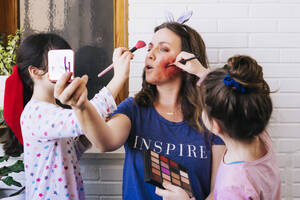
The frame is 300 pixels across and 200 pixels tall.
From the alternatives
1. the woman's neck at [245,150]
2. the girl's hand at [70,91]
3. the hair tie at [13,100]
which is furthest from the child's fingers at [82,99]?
the hair tie at [13,100]

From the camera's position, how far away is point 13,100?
1.26 meters

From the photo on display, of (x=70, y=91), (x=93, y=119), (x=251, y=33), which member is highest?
(x=251, y=33)

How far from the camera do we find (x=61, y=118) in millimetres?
1068

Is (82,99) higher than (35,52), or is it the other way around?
(35,52)

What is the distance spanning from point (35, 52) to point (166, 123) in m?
0.62

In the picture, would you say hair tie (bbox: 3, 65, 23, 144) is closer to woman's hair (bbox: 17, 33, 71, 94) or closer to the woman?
woman's hair (bbox: 17, 33, 71, 94)

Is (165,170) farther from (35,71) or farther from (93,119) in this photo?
(35,71)

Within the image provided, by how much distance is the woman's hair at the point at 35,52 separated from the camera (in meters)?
1.21

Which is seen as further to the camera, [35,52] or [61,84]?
[35,52]

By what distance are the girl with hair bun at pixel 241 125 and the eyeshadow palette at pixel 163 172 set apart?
0.04 metres

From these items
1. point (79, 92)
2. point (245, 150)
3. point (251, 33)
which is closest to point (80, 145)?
point (79, 92)

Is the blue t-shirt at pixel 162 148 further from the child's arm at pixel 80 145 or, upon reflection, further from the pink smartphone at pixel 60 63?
the pink smartphone at pixel 60 63

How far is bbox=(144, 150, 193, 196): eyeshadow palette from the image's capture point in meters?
0.89

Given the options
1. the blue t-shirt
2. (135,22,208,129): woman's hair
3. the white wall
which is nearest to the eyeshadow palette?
the blue t-shirt
